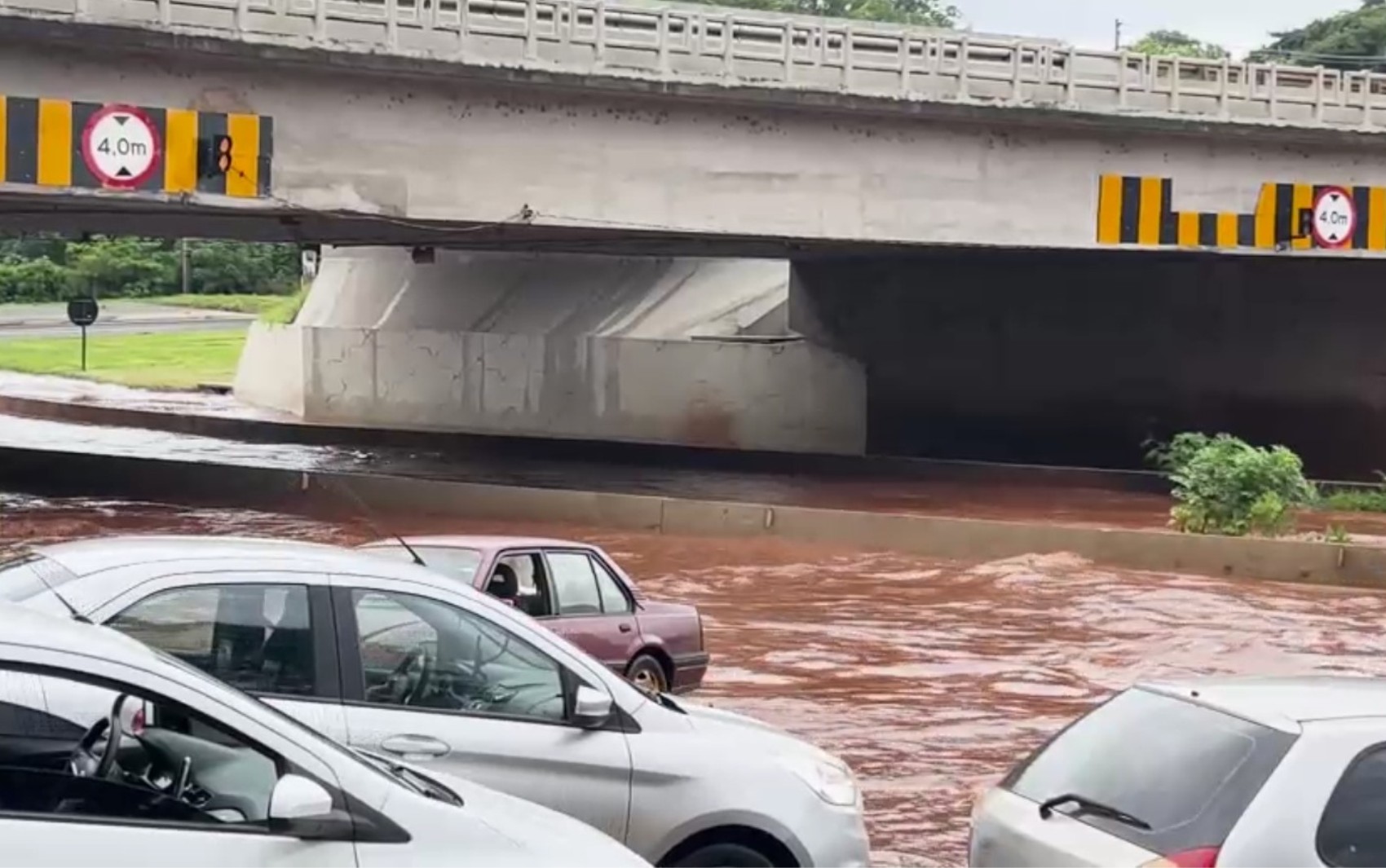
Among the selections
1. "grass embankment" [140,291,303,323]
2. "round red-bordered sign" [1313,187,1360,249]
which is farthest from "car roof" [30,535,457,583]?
"grass embankment" [140,291,303,323]

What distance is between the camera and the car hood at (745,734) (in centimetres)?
683

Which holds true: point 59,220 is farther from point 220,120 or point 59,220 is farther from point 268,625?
point 268,625

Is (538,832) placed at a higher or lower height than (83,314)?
lower

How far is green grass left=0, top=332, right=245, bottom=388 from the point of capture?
66938 millimetres

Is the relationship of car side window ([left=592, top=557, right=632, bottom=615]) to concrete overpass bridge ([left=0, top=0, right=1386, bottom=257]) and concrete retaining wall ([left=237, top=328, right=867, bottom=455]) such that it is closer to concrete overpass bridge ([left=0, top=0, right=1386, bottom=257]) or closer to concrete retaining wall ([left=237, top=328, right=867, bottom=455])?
concrete overpass bridge ([left=0, top=0, right=1386, bottom=257])

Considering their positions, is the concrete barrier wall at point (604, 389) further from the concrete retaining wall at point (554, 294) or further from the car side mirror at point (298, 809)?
the car side mirror at point (298, 809)

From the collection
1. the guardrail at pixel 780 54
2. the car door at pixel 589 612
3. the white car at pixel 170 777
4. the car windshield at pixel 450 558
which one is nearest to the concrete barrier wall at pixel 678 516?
the guardrail at pixel 780 54

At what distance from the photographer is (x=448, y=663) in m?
6.57

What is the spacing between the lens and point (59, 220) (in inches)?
1230

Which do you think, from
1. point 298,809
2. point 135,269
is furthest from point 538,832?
point 135,269

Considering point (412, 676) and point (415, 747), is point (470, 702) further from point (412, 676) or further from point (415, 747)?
point (415, 747)

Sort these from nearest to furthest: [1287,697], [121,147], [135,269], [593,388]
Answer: [1287,697], [121,147], [593,388], [135,269]

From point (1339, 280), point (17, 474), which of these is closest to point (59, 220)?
point (17, 474)

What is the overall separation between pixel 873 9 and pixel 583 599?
342ft
